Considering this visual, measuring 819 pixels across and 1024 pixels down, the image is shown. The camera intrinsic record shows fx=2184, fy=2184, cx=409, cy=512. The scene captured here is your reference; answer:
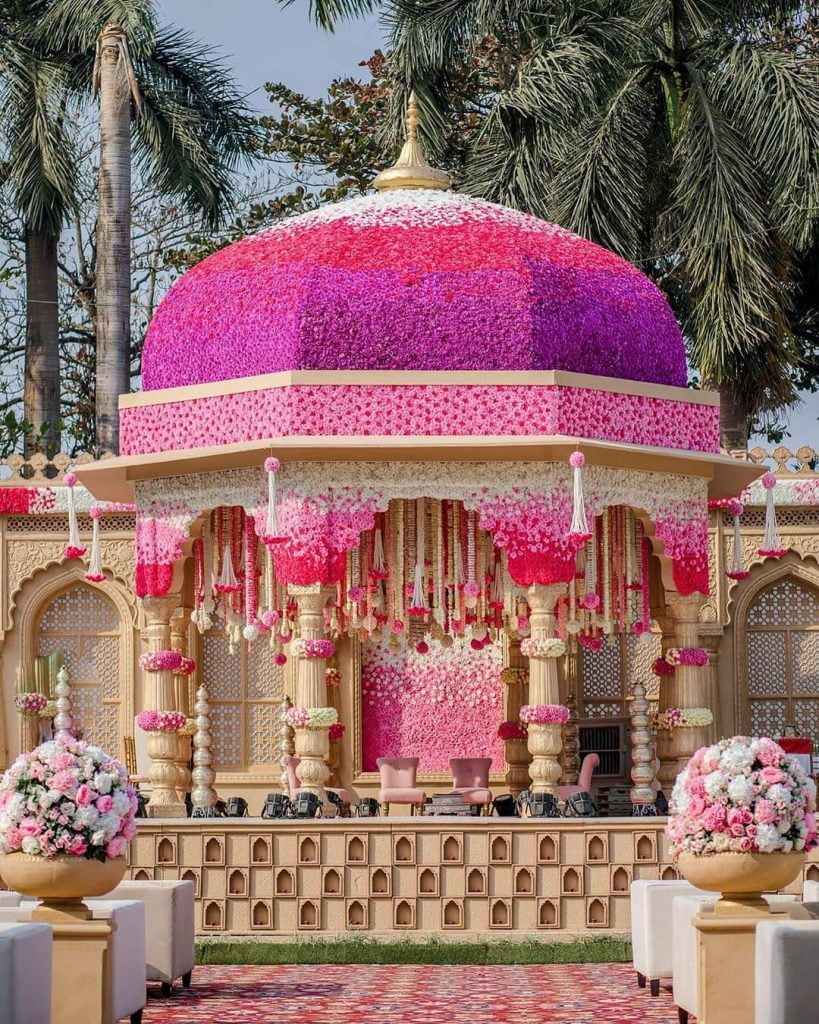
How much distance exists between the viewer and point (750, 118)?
18.4 m

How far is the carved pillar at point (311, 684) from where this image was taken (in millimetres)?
12555

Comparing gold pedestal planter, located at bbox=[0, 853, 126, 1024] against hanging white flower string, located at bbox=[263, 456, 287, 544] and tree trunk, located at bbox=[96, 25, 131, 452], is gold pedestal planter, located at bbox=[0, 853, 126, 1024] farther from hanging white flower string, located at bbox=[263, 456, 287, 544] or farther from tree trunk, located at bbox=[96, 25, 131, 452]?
tree trunk, located at bbox=[96, 25, 131, 452]

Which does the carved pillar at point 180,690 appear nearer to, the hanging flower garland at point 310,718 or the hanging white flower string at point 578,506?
the hanging flower garland at point 310,718

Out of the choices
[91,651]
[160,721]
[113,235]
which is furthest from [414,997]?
[113,235]

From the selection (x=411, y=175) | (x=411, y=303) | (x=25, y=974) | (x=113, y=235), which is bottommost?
(x=25, y=974)

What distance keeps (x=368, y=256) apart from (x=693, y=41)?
25.9ft

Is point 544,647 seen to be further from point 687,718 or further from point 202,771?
point 202,771

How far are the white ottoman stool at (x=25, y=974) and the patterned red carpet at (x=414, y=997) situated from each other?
1.30m

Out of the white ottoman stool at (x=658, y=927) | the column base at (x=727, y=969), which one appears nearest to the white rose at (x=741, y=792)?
the column base at (x=727, y=969)

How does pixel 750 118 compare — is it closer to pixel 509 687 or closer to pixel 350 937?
pixel 509 687

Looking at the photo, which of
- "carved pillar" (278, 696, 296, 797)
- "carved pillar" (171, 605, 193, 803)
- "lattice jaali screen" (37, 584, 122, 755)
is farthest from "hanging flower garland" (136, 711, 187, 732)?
"lattice jaali screen" (37, 584, 122, 755)

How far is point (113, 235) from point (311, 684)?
26.2 ft

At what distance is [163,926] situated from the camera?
9977 mm

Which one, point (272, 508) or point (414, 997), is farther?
point (272, 508)
